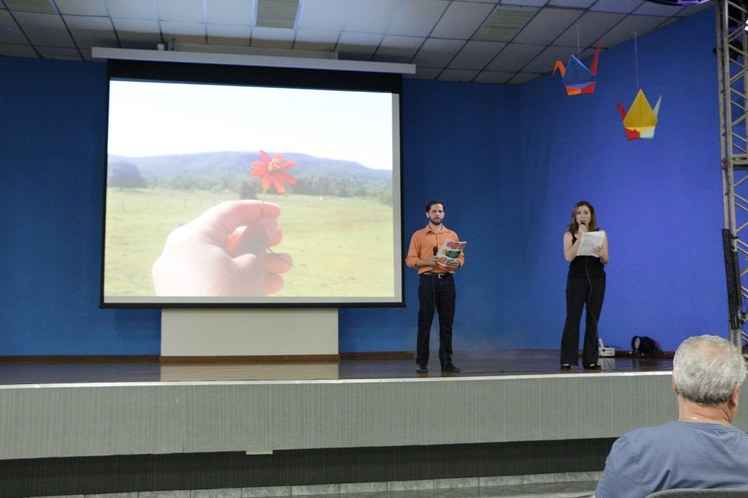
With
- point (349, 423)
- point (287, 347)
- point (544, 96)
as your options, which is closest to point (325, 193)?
point (287, 347)

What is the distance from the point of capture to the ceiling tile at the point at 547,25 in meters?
5.80

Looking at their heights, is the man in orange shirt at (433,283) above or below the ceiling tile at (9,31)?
below

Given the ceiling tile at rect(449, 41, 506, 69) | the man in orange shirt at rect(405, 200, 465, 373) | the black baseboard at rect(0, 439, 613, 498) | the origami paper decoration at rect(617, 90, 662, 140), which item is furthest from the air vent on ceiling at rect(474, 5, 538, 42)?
the black baseboard at rect(0, 439, 613, 498)

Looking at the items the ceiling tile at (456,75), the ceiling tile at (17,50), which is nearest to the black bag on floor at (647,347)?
the ceiling tile at (456,75)

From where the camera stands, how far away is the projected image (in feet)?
20.7

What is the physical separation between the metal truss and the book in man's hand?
2007 mm

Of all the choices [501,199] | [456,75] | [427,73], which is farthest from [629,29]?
[501,199]

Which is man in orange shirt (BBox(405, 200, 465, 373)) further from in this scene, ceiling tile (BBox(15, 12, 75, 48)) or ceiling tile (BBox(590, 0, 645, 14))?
ceiling tile (BBox(15, 12, 75, 48))

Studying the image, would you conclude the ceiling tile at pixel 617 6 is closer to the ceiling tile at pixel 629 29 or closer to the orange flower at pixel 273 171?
the ceiling tile at pixel 629 29

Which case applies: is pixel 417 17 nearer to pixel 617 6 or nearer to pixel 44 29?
pixel 617 6

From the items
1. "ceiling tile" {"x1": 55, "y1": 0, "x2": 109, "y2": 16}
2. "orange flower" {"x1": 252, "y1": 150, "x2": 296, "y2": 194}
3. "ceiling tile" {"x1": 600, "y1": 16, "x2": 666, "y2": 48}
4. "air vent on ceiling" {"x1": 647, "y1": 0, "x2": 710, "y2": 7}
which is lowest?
"orange flower" {"x1": 252, "y1": 150, "x2": 296, "y2": 194}

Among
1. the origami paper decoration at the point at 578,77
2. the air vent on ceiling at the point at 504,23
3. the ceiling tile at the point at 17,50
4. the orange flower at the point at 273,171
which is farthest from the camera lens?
the orange flower at the point at 273,171

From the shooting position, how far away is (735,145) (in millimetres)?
5281

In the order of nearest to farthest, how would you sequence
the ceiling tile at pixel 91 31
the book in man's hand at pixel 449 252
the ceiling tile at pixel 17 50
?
the book in man's hand at pixel 449 252 < the ceiling tile at pixel 91 31 < the ceiling tile at pixel 17 50
